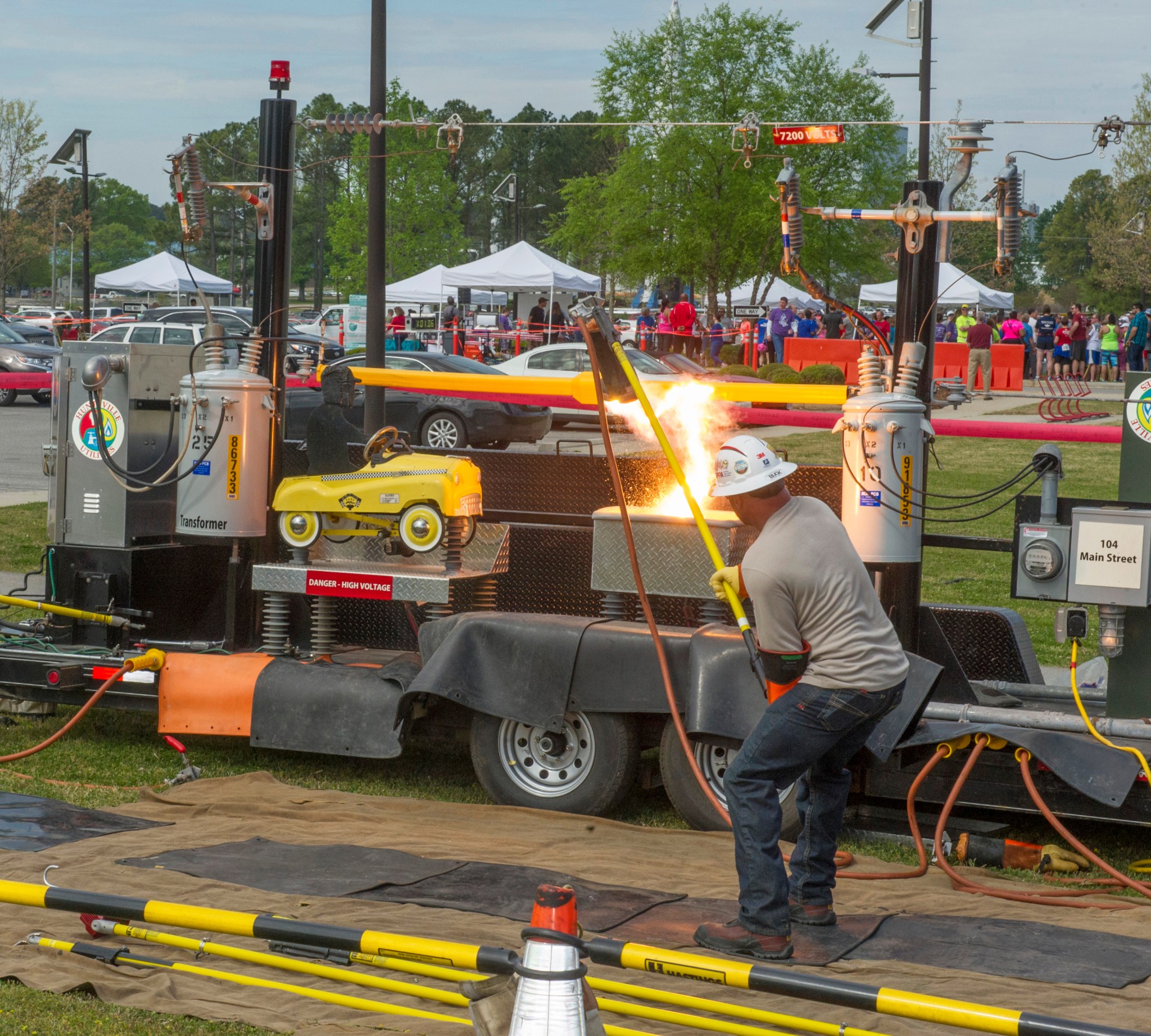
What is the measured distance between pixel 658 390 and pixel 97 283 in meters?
49.3

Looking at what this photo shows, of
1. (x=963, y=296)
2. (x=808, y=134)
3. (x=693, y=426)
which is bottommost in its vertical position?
(x=693, y=426)

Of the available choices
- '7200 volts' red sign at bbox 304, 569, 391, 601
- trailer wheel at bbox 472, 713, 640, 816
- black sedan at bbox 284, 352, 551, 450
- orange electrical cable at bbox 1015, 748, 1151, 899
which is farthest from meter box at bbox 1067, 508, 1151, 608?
black sedan at bbox 284, 352, 551, 450

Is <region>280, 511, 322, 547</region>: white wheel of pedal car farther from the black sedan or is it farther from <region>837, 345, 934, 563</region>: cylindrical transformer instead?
the black sedan

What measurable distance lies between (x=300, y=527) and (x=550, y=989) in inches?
201

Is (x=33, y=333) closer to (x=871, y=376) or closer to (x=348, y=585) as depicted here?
(x=348, y=585)

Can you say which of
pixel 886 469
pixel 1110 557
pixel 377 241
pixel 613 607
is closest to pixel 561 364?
pixel 377 241

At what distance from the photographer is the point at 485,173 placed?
125 metres

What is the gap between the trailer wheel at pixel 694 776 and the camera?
23.2 ft

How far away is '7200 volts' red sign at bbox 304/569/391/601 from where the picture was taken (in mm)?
8008

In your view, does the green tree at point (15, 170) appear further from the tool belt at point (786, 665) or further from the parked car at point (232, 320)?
the tool belt at point (786, 665)

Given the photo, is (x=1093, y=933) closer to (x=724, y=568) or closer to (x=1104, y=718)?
(x=1104, y=718)

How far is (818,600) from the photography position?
17.7 feet

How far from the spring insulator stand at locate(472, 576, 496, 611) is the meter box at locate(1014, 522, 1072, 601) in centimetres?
302

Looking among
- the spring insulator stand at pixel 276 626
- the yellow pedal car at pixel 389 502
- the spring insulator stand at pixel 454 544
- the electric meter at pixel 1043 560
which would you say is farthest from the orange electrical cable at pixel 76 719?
the electric meter at pixel 1043 560
